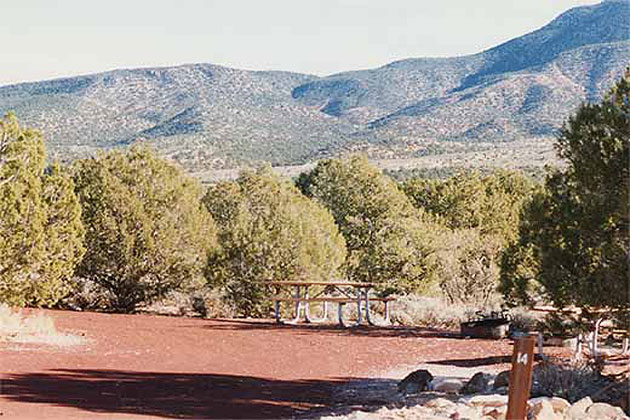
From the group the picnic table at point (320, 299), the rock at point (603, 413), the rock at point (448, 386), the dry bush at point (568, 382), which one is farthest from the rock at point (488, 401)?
the picnic table at point (320, 299)

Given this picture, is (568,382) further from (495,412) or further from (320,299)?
(320,299)

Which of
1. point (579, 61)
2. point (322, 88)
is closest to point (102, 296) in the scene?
point (579, 61)

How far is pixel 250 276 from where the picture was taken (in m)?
24.9

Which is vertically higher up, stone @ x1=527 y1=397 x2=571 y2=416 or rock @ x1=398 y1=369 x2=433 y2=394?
stone @ x1=527 y1=397 x2=571 y2=416

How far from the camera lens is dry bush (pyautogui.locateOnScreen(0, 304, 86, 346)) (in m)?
16.1

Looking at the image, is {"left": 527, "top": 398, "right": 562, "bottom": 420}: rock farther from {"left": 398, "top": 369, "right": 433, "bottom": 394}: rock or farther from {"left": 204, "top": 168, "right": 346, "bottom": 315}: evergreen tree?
{"left": 204, "top": 168, "right": 346, "bottom": 315}: evergreen tree

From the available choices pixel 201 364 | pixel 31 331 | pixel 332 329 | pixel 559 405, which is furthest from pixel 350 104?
pixel 559 405

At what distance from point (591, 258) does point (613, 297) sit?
2.22ft

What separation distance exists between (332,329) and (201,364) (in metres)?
6.93

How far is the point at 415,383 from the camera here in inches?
478

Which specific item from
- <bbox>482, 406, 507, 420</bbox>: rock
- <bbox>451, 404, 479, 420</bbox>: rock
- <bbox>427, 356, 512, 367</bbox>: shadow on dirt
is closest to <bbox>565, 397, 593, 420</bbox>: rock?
<bbox>482, 406, 507, 420</bbox>: rock

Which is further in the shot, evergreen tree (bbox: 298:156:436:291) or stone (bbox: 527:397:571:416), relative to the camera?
evergreen tree (bbox: 298:156:436:291)

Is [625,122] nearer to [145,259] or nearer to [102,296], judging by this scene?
[145,259]

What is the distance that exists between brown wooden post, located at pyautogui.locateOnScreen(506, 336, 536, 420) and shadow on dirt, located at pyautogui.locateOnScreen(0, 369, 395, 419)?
149 inches
